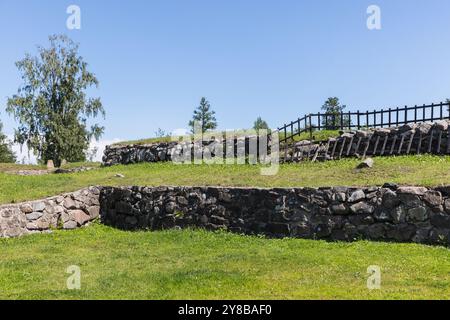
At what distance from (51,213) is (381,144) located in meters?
12.4

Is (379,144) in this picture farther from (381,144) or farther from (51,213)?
(51,213)

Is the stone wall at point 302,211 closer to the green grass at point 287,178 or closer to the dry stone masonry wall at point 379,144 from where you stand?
the green grass at point 287,178

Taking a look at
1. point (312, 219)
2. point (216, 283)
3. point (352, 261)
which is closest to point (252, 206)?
point (312, 219)

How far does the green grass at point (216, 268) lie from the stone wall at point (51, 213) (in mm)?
811

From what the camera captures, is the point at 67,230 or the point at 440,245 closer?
the point at 440,245

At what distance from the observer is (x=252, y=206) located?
12570 millimetres

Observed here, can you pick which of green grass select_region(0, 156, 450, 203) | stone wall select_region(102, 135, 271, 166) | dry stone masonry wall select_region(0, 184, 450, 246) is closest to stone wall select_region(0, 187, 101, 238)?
dry stone masonry wall select_region(0, 184, 450, 246)

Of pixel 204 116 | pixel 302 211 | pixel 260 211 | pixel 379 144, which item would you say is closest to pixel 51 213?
pixel 260 211

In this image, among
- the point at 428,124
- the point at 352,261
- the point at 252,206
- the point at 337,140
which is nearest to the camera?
the point at 352,261

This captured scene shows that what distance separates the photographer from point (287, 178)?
14.1 meters

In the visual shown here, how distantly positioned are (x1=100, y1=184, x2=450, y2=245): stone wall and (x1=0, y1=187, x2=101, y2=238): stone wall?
117 cm

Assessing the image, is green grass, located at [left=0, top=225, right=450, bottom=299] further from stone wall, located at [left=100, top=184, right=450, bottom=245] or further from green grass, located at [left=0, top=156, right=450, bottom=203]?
green grass, located at [left=0, top=156, right=450, bottom=203]

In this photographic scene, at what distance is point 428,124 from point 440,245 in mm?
8217
